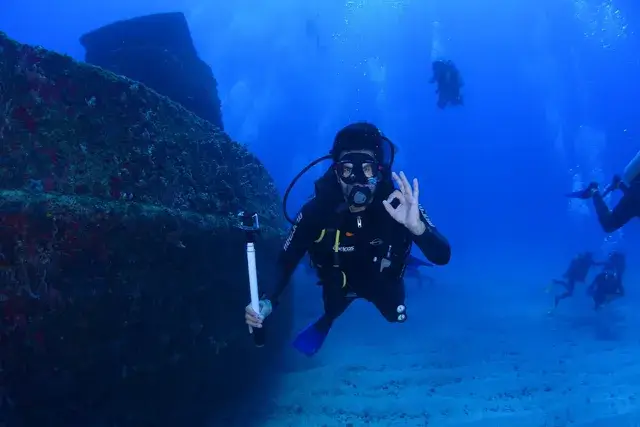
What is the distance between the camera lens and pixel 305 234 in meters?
4.33

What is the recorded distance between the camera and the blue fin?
4770 mm

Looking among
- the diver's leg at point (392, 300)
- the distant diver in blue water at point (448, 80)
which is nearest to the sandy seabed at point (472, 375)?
the diver's leg at point (392, 300)

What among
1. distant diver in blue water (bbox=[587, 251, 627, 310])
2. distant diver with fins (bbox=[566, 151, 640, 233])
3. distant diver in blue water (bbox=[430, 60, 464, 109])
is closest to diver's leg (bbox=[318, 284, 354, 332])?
distant diver with fins (bbox=[566, 151, 640, 233])

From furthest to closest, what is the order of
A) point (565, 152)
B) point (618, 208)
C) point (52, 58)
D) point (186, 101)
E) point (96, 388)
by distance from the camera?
1. point (565, 152)
2. point (186, 101)
3. point (618, 208)
4. point (52, 58)
5. point (96, 388)

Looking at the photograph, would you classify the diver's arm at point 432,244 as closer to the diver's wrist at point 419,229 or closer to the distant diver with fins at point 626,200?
the diver's wrist at point 419,229

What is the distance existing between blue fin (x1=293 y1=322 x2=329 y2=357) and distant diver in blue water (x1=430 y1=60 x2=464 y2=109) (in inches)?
818

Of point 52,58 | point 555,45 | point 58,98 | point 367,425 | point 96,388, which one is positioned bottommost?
point 367,425

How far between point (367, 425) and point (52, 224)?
5613 millimetres

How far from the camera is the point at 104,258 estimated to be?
4805 mm

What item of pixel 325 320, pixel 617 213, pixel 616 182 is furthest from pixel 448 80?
pixel 325 320

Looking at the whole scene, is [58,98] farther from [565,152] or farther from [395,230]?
[565,152]

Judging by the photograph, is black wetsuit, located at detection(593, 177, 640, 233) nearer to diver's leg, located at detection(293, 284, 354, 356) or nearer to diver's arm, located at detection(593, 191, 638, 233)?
diver's arm, located at detection(593, 191, 638, 233)

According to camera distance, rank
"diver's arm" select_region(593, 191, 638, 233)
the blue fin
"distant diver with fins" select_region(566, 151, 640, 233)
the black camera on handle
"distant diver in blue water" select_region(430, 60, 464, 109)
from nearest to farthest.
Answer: the black camera on handle
the blue fin
"distant diver with fins" select_region(566, 151, 640, 233)
"diver's arm" select_region(593, 191, 638, 233)
"distant diver in blue water" select_region(430, 60, 464, 109)

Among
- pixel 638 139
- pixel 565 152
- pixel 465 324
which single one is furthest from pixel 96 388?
pixel 565 152
